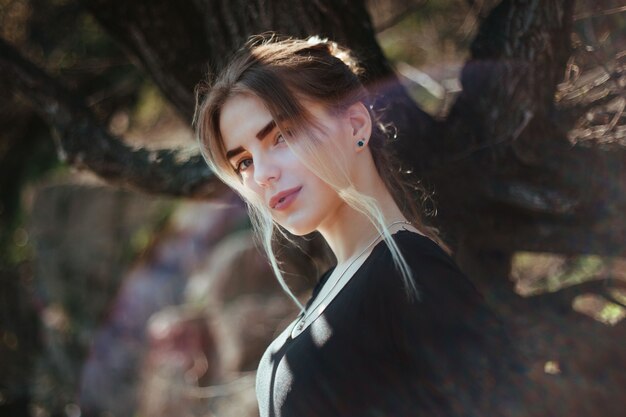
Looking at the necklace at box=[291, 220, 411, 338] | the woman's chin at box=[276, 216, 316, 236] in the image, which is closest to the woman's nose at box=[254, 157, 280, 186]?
the woman's chin at box=[276, 216, 316, 236]

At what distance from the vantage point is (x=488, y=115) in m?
2.47

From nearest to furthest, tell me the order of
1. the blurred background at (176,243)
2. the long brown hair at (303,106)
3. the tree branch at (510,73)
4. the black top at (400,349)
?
the black top at (400,349) → the long brown hair at (303,106) → the tree branch at (510,73) → the blurred background at (176,243)

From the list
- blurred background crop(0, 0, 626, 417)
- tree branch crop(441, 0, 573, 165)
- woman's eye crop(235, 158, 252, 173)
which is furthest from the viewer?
blurred background crop(0, 0, 626, 417)

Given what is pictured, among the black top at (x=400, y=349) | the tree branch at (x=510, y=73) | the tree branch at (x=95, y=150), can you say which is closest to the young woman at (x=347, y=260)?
the black top at (x=400, y=349)

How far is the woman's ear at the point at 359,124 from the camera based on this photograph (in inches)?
66.6

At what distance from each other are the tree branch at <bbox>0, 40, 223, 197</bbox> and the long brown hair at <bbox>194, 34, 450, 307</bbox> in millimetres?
949

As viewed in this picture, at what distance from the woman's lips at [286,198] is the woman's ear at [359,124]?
7.2 inches

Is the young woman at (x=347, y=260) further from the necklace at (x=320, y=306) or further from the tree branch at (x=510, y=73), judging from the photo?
the tree branch at (x=510, y=73)

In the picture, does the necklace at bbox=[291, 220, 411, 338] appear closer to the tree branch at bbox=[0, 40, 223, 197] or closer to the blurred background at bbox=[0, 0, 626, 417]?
the blurred background at bbox=[0, 0, 626, 417]

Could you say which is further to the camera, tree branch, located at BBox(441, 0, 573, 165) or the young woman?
tree branch, located at BBox(441, 0, 573, 165)

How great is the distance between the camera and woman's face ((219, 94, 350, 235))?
1.64 m

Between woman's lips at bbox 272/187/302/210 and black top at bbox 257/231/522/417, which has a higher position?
woman's lips at bbox 272/187/302/210

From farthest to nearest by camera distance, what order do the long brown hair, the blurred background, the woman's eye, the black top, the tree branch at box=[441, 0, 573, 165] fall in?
the blurred background
the tree branch at box=[441, 0, 573, 165]
the woman's eye
the long brown hair
the black top

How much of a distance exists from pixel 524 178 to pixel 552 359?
0.61 metres
